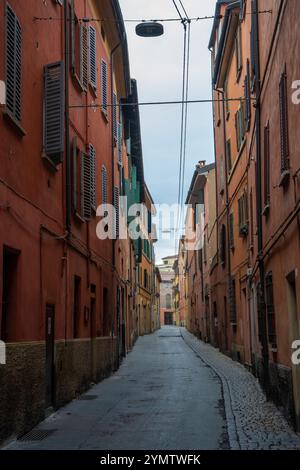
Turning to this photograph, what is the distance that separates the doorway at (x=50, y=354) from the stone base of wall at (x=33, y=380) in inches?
6.7

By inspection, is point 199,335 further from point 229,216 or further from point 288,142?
point 288,142

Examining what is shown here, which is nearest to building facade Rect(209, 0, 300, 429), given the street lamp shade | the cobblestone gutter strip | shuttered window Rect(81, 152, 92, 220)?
the cobblestone gutter strip

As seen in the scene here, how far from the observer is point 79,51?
47.8 ft

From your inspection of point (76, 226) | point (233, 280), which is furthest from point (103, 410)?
point (233, 280)

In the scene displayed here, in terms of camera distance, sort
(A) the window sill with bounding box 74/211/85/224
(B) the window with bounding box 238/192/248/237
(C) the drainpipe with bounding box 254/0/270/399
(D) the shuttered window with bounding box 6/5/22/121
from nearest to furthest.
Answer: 1. (D) the shuttered window with bounding box 6/5/22/121
2. (C) the drainpipe with bounding box 254/0/270/399
3. (A) the window sill with bounding box 74/211/85/224
4. (B) the window with bounding box 238/192/248/237

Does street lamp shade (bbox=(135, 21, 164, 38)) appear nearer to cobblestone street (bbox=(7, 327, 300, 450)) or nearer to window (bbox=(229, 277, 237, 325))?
cobblestone street (bbox=(7, 327, 300, 450))

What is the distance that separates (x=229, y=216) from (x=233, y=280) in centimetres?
217

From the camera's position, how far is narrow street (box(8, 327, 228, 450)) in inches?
338

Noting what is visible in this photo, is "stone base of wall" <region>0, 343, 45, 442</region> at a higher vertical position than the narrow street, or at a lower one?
higher

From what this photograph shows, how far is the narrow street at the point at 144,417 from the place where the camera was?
8.59 meters

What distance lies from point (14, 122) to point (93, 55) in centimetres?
816

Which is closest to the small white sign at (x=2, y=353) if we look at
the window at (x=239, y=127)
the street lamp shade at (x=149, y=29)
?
the street lamp shade at (x=149, y=29)

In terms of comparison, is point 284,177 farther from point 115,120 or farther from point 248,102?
Answer: point 115,120
